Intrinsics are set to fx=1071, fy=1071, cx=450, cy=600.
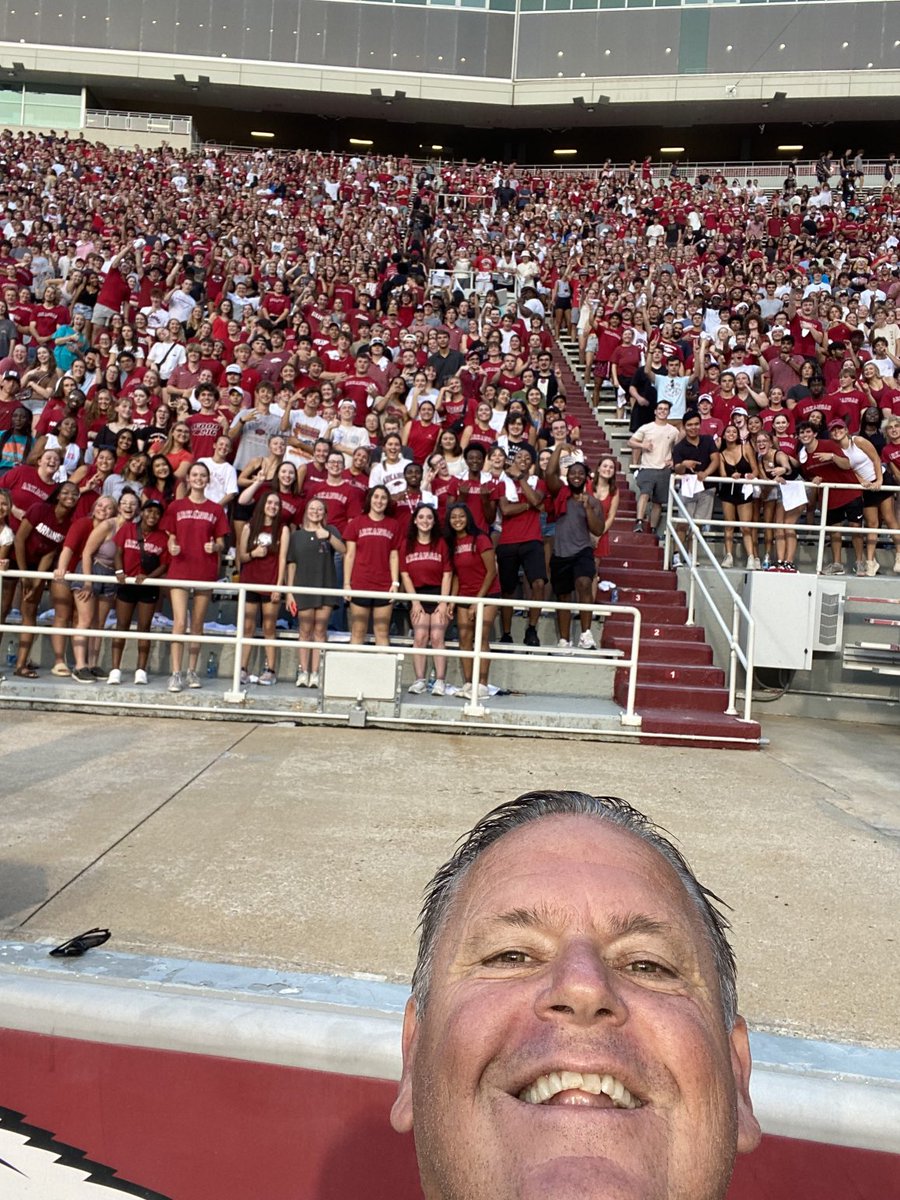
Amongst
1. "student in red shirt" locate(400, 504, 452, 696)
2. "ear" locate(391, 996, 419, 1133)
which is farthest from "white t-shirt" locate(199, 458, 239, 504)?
"ear" locate(391, 996, 419, 1133)

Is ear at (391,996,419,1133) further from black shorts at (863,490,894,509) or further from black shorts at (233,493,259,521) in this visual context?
black shorts at (863,490,894,509)

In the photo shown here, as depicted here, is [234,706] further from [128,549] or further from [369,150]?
[369,150]

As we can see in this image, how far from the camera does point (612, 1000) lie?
1091 millimetres

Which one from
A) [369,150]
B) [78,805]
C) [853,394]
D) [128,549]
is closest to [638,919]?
[78,805]

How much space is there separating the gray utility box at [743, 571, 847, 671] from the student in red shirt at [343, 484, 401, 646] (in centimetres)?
347

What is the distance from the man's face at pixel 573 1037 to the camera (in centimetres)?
101

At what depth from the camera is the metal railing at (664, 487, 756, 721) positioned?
9.16 metres

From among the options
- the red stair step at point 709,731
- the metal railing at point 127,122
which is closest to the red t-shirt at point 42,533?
the red stair step at point 709,731

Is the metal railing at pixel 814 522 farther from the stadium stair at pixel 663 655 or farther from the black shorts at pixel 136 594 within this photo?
the black shorts at pixel 136 594

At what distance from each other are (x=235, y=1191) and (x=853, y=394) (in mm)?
11901

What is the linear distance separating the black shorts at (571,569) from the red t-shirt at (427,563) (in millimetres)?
1203

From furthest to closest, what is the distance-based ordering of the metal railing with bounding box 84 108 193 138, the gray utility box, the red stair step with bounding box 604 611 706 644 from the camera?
the metal railing with bounding box 84 108 193 138 < the red stair step with bounding box 604 611 706 644 < the gray utility box

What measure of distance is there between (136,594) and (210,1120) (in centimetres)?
823

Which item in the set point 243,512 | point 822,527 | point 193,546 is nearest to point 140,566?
point 193,546
